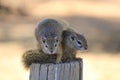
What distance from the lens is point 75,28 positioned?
11.8m

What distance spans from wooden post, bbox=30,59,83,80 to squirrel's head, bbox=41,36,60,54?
18.2 inches

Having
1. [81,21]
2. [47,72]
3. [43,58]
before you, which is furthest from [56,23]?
[81,21]

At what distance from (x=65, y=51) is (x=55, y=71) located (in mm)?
631

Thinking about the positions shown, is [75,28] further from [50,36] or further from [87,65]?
[50,36]

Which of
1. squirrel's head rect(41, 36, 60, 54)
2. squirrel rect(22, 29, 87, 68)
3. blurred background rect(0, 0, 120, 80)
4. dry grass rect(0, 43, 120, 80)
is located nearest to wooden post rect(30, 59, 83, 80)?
squirrel rect(22, 29, 87, 68)

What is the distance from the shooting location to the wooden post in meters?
3.84

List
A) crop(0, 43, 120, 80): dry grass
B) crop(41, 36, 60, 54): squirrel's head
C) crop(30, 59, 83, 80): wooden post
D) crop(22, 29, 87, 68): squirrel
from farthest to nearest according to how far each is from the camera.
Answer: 1. crop(0, 43, 120, 80): dry grass
2. crop(41, 36, 60, 54): squirrel's head
3. crop(22, 29, 87, 68): squirrel
4. crop(30, 59, 83, 80): wooden post

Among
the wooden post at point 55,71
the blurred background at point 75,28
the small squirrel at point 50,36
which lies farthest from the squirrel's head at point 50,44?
the blurred background at point 75,28

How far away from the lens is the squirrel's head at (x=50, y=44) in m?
4.43

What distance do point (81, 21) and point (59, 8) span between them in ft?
5.63

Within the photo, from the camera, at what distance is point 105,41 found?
36.7ft

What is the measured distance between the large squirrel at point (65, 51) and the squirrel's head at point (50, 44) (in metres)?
0.03

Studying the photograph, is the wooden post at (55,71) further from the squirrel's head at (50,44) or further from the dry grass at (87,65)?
the dry grass at (87,65)

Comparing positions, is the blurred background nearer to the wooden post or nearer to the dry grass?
the dry grass
